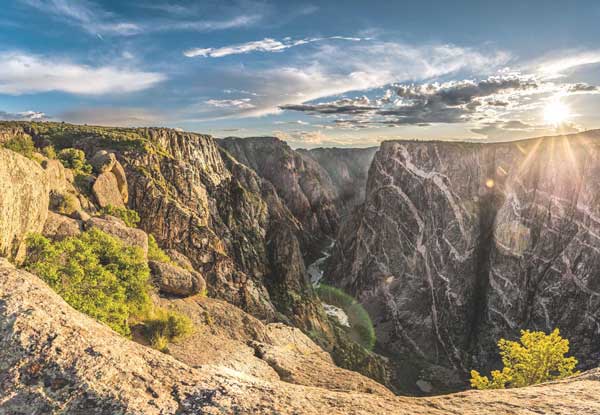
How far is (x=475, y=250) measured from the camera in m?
63.1

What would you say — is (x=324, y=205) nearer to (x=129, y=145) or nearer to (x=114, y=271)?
(x=129, y=145)

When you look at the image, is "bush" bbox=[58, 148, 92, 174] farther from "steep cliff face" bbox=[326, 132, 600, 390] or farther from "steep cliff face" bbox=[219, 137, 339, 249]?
"steep cliff face" bbox=[219, 137, 339, 249]

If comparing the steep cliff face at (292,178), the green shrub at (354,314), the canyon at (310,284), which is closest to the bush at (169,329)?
the canyon at (310,284)

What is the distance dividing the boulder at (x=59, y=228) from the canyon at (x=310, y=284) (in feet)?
0.49

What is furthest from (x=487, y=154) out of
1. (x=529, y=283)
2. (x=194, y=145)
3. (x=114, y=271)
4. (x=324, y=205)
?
(x=324, y=205)

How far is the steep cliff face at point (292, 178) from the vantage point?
13475 centimetres

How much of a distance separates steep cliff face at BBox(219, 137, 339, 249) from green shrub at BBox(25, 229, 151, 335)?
335 ft

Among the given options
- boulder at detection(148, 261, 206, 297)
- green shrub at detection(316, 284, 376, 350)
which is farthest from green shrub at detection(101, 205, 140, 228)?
green shrub at detection(316, 284, 376, 350)

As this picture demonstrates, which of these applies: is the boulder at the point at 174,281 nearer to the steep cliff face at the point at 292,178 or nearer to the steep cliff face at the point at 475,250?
the steep cliff face at the point at 475,250

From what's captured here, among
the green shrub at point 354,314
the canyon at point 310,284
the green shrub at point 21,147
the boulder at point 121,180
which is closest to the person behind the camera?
the canyon at point 310,284

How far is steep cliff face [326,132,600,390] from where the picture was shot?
5072cm

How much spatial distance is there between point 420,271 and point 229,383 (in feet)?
209

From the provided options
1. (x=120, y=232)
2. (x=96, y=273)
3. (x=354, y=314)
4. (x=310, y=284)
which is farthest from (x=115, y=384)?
(x=354, y=314)

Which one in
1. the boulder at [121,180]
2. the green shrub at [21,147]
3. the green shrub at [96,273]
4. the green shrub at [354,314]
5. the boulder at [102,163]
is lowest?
the green shrub at [354,314]
